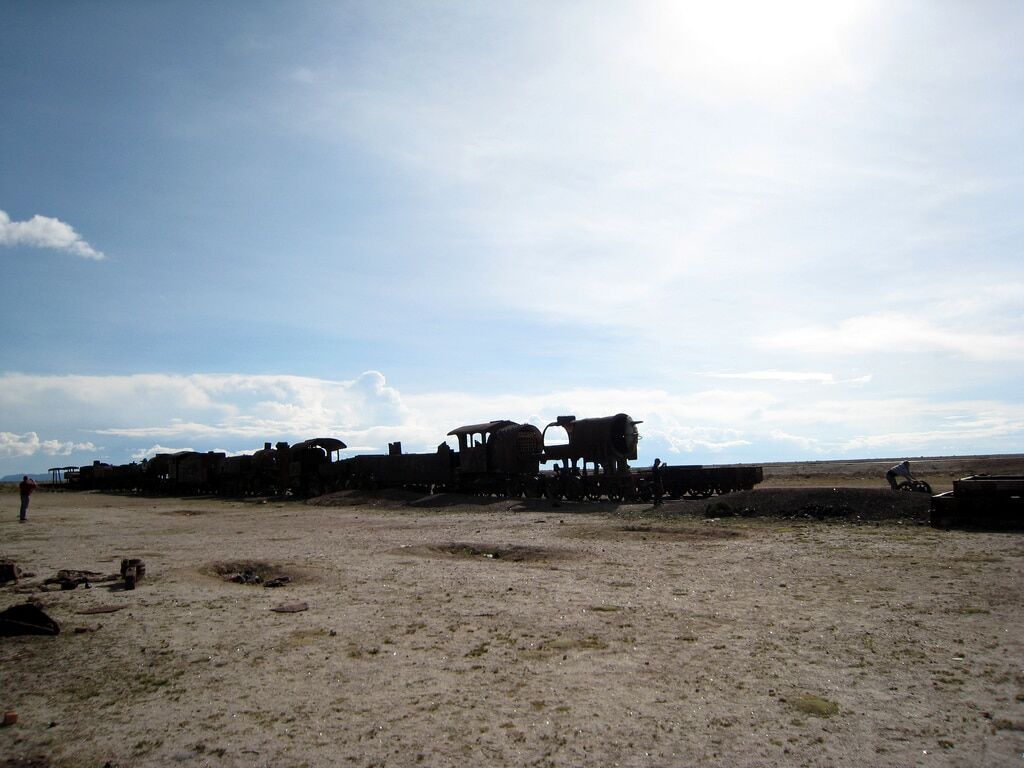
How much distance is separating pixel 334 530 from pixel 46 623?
11088mm

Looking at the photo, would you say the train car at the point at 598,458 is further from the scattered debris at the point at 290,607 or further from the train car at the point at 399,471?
the scattered debris at the point at 290,607

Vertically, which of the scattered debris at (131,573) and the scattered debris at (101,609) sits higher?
the scattered debris at (131,573)

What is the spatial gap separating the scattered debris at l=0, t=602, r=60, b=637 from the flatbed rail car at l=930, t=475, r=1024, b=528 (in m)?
17.0

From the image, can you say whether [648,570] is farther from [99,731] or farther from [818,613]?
[99,731]

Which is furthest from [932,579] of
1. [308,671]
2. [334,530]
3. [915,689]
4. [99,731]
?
[334,530]

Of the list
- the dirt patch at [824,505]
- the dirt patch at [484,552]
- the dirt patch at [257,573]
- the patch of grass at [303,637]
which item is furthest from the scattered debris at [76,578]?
the dirt patch at [824,505]

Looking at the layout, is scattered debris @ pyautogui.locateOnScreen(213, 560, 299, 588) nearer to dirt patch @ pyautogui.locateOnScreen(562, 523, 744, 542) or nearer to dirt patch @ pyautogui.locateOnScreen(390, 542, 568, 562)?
dirt patch @ pyautogui.locateOnScreen(390, 542, 568, 562)

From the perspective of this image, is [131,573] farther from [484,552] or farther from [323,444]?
[323,444]

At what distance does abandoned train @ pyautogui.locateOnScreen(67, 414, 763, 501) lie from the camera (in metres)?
27.0

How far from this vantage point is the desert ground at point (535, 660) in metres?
4.66

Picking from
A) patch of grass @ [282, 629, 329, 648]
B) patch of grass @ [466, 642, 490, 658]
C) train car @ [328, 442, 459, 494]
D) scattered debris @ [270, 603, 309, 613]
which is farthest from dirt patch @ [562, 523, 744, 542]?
train car @ [328, 442, 459, 494]

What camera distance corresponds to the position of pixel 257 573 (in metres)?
11.3

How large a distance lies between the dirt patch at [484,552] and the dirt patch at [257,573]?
2.62 meters

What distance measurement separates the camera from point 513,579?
1030 cm
